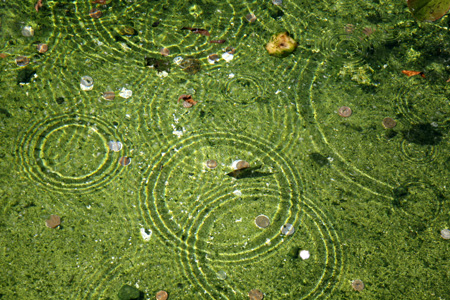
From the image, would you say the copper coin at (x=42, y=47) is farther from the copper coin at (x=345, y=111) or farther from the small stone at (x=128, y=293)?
the copper coin at (x=345, y=111)

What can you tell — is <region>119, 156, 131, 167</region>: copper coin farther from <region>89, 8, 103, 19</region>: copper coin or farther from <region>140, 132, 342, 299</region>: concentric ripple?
<region>89, 8, 103, 19</region>: copper coin

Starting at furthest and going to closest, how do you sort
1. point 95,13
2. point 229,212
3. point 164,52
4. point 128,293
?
point 95,13, point 164,52, point 229,212, point 128,293

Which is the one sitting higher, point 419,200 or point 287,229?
point 419,200

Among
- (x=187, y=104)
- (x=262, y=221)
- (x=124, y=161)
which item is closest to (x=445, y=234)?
(x=262, y=221)

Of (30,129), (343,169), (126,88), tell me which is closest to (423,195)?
(343,169)

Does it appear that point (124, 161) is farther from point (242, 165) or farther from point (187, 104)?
point (242, 165)

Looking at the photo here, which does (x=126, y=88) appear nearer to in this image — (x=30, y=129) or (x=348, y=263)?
(x=30, y=129)
